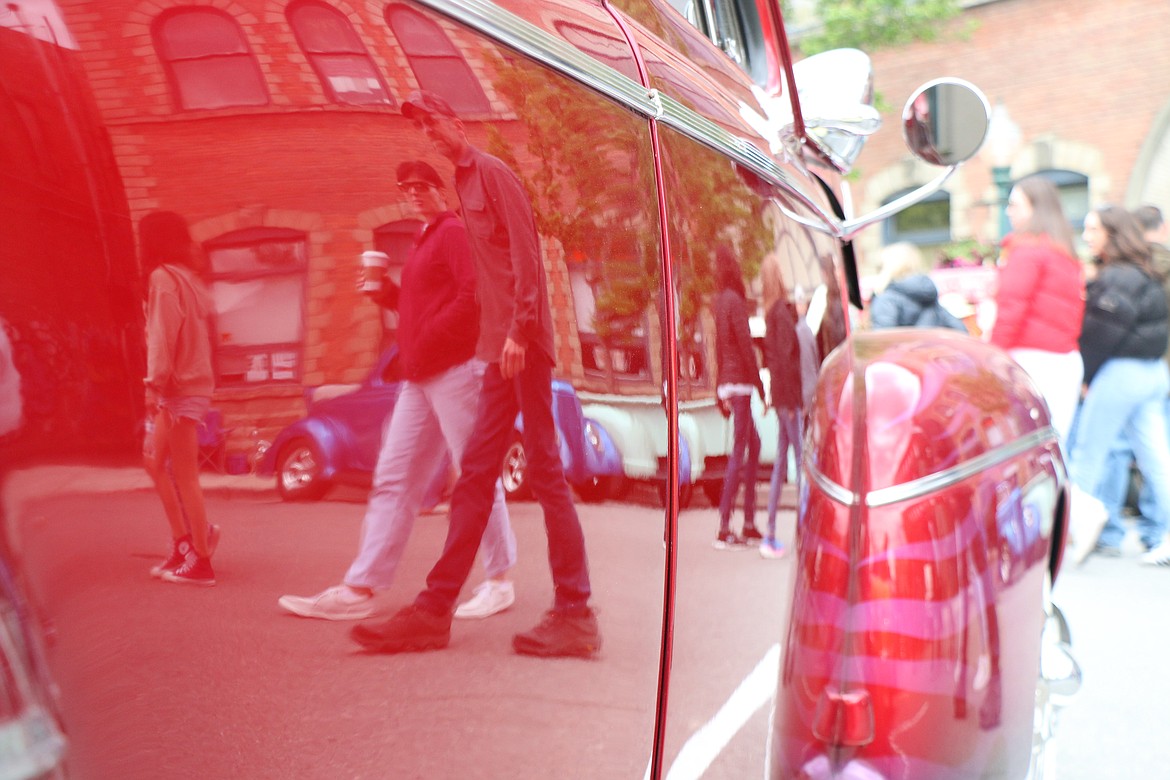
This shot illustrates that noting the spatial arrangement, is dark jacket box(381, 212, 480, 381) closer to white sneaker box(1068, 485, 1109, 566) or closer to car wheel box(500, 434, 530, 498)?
car wheel box(500, 434, 530, 498)

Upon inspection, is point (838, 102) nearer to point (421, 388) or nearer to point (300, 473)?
point (421, 388)

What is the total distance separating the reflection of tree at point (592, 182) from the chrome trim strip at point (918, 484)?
1.50 feet

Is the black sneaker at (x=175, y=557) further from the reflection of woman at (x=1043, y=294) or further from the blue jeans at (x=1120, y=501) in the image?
the blue jeans at (x=1120, y=501)

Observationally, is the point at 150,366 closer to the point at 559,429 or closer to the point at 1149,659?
the point at 559,429

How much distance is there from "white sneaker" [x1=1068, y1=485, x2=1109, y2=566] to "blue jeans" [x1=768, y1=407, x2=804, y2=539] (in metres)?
4.18

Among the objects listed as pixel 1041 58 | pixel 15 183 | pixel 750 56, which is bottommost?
pixel 15 183

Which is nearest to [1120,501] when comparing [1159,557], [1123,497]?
[1123,497]

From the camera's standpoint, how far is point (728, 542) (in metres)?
1.34

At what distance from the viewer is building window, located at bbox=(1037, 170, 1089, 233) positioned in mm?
14836

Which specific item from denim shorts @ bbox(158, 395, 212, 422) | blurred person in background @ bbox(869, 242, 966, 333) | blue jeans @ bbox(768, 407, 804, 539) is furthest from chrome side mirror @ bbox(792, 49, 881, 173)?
blurred person in background @ bbox(869, 242, 966, 333)

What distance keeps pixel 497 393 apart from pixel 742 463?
56cm

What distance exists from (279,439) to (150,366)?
109 millimetres

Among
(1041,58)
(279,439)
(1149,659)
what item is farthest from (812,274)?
(1041,58)

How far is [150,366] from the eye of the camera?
0.67 metres
